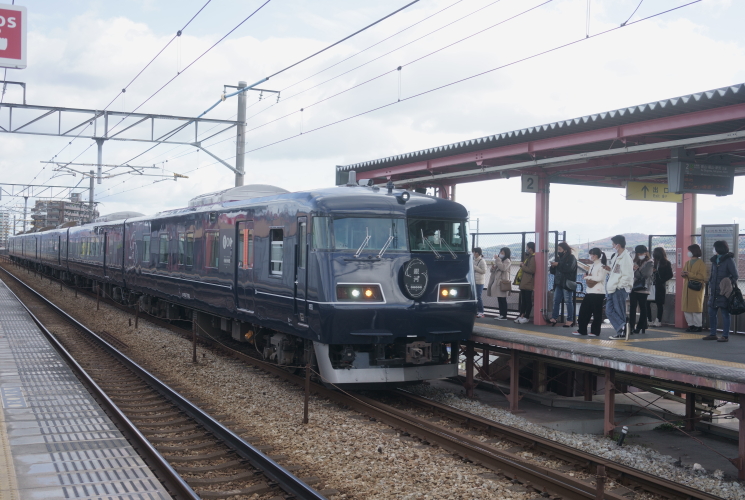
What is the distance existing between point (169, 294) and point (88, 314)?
6891mm

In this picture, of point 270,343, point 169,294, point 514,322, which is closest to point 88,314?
point 169,294

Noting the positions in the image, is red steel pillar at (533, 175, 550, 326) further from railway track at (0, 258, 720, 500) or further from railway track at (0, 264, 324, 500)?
railway track at (0, 264, 324, 500)

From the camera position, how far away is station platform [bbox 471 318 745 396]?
7.05 metres

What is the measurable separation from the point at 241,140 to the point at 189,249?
19.2 ft

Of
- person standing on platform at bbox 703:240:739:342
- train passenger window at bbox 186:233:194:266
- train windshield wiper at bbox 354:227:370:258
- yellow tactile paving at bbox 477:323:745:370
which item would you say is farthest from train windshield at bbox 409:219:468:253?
train passenger window at bbox 186:233:194:266

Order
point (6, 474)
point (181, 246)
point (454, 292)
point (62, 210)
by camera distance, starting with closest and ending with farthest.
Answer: point (6, 474)
point (454, 292)
point (181, 246)
point (62, 210)

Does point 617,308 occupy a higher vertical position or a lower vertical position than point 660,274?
lower

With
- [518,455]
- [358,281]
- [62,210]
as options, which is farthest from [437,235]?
[62,210]

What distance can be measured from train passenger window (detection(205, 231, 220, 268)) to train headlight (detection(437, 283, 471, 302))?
5373mm

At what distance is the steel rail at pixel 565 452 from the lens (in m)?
6.32

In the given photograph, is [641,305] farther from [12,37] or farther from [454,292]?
[12,37]

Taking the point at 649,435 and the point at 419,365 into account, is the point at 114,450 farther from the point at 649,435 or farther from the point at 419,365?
the point at 649,435

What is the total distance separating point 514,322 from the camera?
1291 cm

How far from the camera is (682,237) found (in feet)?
39.3
